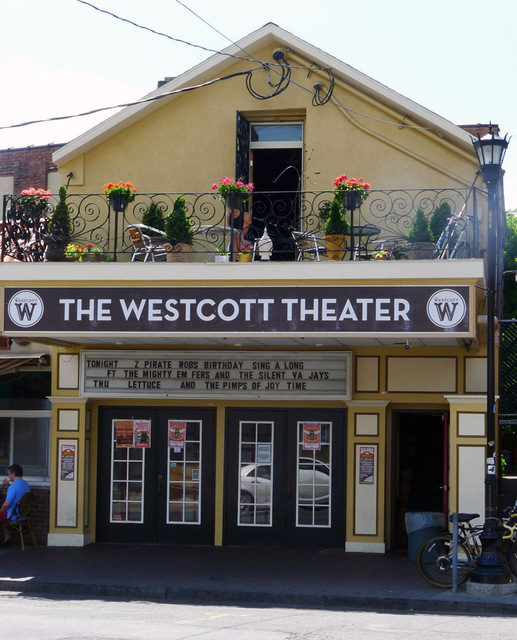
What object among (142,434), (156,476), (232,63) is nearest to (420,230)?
(232,63)

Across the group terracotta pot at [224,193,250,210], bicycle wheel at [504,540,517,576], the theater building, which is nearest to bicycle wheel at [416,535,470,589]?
bicycle wheel at [504,540,517,576]

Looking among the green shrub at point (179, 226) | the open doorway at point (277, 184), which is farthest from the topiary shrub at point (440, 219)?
the green shrub at point (179, 226)

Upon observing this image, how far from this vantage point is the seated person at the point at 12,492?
50.4 feet

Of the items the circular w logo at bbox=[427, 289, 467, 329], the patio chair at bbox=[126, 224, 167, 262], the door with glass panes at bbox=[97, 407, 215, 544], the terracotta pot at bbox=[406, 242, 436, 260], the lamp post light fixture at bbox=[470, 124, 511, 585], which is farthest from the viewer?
the door with glass panes at bbox=[97, 407, 215, 544]

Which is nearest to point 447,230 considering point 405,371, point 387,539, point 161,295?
point 405,371

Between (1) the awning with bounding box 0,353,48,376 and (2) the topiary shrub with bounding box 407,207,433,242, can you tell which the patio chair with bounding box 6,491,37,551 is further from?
(2) the topiary shrub with bounding box 407,207,433,242

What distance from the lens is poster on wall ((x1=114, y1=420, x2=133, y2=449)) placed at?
1605cm

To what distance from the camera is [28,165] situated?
19.4 meters

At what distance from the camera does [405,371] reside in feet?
49.3

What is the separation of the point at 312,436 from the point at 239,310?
3.49 metres

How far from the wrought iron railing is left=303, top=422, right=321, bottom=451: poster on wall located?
10.1 feet

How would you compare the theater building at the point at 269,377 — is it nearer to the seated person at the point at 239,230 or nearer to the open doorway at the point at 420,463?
the open doorway at the point at 420,463

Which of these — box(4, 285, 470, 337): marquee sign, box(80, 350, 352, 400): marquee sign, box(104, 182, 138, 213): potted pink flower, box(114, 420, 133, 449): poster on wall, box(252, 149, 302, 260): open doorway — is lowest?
box(114, 420, 133, 449): poster on wall

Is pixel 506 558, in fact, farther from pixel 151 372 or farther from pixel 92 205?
pixel 92 205
